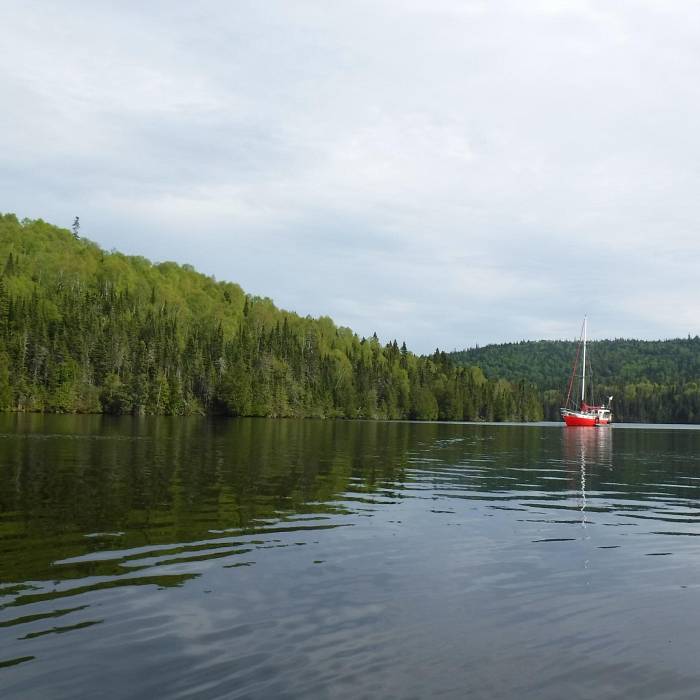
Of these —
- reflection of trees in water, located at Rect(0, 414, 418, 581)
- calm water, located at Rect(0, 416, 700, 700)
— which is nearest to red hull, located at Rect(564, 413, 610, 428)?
reflection of trees in water, located at Rect(0, 414, 418, 581)

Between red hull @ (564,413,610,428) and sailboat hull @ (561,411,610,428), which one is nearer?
red hull @ (564,413,610,428)

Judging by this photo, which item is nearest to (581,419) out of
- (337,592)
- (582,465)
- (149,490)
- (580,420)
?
(580,420)

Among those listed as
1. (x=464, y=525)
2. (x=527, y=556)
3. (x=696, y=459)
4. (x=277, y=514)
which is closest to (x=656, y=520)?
(x=464, y=525)

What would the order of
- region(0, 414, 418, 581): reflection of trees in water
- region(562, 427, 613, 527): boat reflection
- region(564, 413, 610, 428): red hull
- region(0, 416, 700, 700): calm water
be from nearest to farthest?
region(0, 416, 700, 700): calm water
region(0, 414, 418, 581): reflection of trees in water
region(562, 427, 613, 527): boat reflection
region(564, 413, 610, 428): red hull

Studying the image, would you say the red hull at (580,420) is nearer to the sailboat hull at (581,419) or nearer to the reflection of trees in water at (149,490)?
the sailboat hull at (581,419)

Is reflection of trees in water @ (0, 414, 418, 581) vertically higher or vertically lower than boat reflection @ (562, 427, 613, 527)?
higher

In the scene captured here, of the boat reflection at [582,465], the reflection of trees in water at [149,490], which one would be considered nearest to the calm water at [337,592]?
the reflection of trees in water at [149,490]

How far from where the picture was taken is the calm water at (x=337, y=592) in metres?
12.5

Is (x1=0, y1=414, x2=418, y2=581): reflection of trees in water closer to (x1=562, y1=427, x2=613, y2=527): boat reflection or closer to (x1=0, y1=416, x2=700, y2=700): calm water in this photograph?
(x1=0, y1=416, x2=700, y2=700): calm water

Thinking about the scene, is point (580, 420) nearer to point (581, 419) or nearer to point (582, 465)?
point (581, 419)

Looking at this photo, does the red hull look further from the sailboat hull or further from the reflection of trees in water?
the reflection of trees in water

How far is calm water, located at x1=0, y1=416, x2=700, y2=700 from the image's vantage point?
12.5m

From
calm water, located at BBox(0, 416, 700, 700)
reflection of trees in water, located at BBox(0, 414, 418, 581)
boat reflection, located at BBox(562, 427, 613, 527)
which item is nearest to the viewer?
calm water, located at BBox(0, 416, 700, 700)

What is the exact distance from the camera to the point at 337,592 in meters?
17.7
